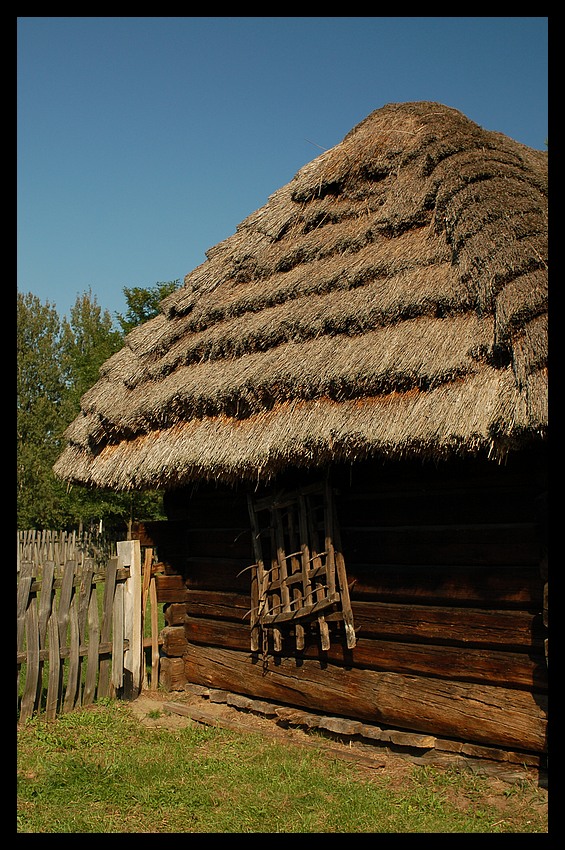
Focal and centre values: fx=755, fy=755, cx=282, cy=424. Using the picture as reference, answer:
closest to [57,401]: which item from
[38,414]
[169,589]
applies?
[38,414]

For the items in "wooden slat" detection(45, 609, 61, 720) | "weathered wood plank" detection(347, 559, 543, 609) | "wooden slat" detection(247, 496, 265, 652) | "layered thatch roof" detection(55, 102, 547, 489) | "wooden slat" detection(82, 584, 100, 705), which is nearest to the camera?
"layered thatch roof" detection(55, 102, 547, 489)

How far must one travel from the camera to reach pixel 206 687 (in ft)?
24.8

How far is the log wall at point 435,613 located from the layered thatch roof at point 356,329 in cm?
65

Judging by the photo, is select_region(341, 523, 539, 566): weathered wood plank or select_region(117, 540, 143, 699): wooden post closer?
select_region(341, 523, 539, 566): weathered wood plank

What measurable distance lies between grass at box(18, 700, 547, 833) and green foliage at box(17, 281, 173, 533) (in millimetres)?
17603

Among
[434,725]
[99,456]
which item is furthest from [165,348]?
[434,725]

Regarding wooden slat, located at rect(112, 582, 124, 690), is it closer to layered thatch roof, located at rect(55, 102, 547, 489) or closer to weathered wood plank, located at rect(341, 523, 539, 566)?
layered thatch roof, located at rect(55, 102, 547, 489)

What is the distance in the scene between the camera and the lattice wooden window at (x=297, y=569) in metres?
6.16

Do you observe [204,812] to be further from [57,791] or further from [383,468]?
[383,468]

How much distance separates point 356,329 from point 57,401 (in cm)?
3111

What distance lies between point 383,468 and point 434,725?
1964mm

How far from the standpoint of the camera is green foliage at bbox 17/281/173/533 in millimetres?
24016

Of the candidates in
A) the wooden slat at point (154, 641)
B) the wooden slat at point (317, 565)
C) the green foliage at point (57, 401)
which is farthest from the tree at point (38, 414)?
the wooden slat at point (317, 565)

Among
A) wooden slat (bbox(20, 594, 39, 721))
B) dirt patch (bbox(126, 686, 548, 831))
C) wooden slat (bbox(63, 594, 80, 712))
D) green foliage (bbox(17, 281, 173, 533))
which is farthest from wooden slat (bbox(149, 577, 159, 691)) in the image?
green foliage (bbox(17, 281, 173, 533))
